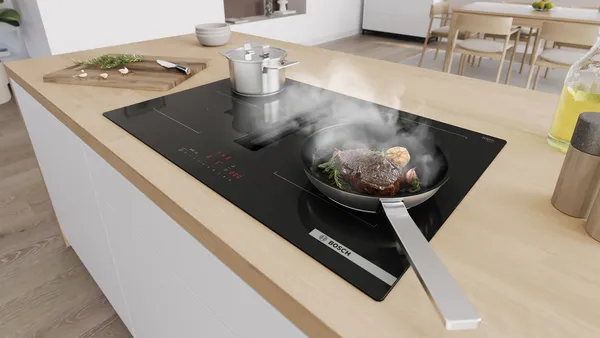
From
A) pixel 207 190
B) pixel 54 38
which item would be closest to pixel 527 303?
pixel 207 190

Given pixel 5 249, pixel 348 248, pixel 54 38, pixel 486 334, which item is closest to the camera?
pixel 486 334

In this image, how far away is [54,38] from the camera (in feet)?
9.70

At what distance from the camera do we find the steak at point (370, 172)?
0.59 metres

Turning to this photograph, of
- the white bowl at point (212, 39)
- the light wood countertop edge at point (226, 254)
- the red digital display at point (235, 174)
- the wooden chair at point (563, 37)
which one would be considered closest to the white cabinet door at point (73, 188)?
the light wood countertop edge at point (226, 254)

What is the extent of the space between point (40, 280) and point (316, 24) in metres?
4.96

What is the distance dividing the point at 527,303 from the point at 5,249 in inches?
84.5

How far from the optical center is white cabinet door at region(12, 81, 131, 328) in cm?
114

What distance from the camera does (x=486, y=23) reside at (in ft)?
11.0

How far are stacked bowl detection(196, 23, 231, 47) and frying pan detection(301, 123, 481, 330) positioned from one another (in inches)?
41.0


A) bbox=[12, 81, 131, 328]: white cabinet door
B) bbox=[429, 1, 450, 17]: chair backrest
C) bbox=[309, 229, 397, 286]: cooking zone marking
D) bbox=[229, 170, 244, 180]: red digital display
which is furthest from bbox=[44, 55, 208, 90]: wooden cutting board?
bbox=[429, 1, 450, 17]: chair backrest

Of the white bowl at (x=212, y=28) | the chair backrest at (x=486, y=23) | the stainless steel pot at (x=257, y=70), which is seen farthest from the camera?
the chair backrest at (x=486, y=23)

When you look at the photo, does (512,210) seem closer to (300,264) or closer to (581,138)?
(581,138)

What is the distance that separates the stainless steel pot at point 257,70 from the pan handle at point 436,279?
0.68m

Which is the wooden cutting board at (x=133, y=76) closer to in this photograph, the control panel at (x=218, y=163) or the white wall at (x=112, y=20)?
the control panel at (x=218, y=163)
